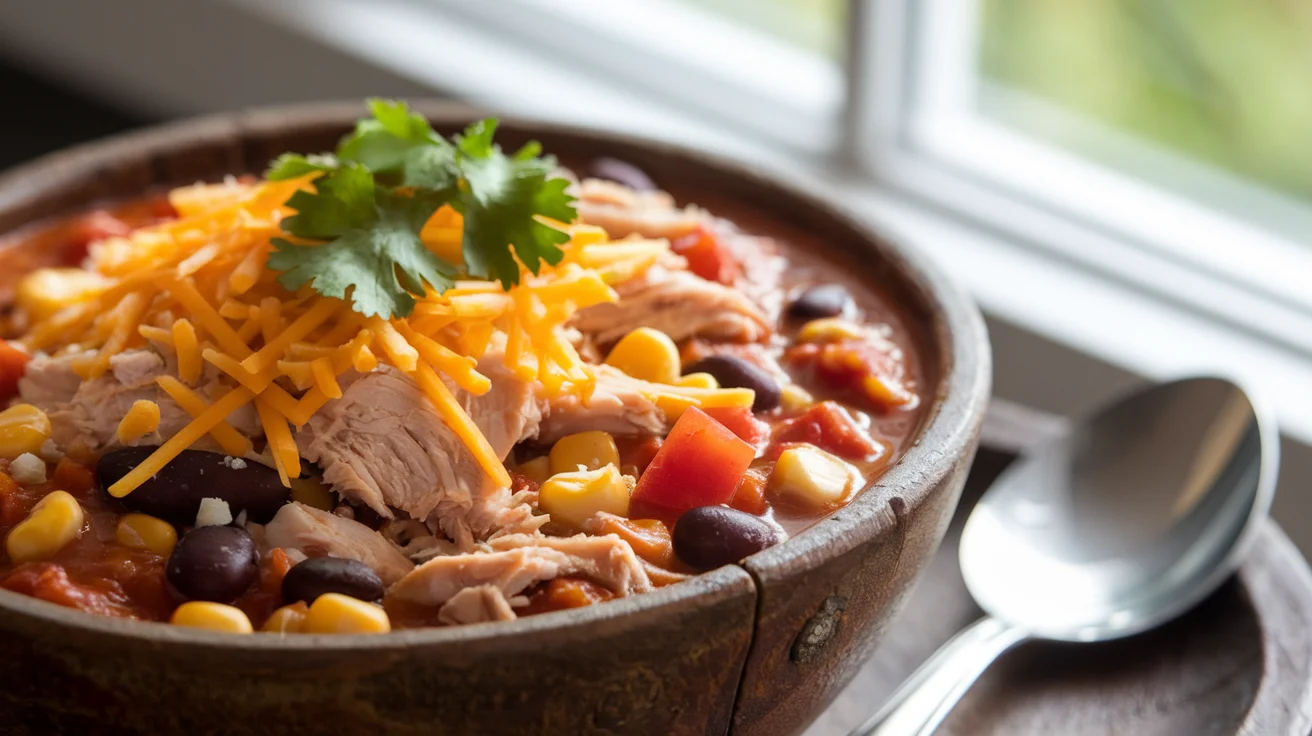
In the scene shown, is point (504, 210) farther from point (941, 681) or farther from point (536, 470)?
point (941, 681)

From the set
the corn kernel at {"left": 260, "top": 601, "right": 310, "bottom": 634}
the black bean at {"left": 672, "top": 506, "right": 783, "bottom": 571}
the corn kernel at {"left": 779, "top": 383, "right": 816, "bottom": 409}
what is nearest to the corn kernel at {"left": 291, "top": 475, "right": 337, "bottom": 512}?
the corn kernel at {"left": 260, "top": 601, "right": 310, "bottom": 634}

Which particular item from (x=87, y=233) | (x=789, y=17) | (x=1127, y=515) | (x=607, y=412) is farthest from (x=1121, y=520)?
(x=789, y=17)

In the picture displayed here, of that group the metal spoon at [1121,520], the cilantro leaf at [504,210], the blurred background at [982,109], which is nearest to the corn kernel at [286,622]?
the cilantro leaf at [504,210]

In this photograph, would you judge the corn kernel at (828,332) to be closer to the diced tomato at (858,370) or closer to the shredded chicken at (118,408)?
the diced tomato at (858,370)

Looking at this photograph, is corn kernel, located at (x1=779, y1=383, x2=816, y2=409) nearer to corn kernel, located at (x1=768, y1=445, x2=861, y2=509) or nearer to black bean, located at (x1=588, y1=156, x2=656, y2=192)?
corn kernel, located at (x1=768, y1=445, x2=861, y2=509)

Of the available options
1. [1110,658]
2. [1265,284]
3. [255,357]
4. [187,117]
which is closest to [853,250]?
[1110,658]

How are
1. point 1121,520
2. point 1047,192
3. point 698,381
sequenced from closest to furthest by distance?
1. point 698,381
2. point 1121,520
3. point 1047,192

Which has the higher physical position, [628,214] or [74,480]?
[628,214]
